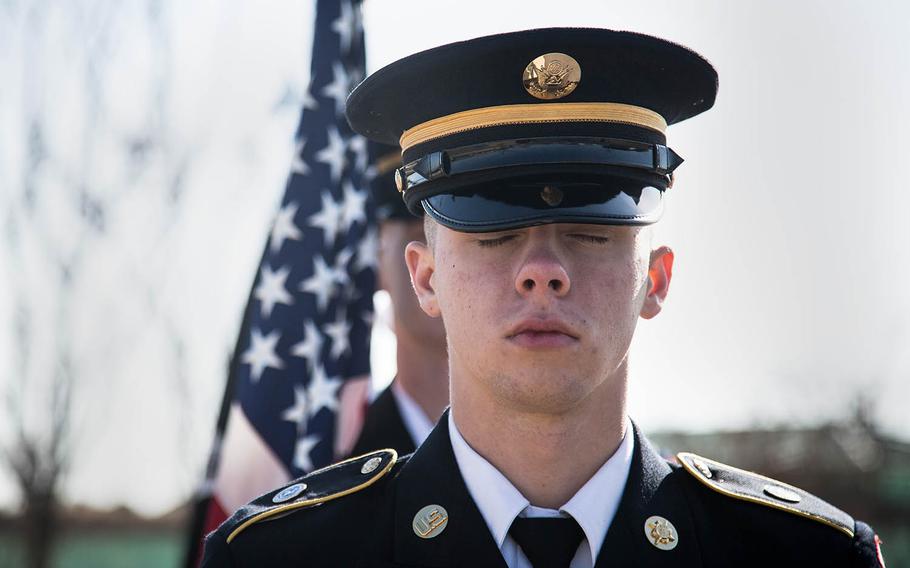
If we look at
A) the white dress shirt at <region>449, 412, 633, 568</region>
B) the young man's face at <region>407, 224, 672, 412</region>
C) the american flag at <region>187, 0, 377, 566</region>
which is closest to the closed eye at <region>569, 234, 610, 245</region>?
the young man's face at <region>407, 224, 672, 412</region>

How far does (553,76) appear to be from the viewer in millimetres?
2891

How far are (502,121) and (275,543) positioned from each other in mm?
1323

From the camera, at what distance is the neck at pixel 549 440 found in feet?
9.06

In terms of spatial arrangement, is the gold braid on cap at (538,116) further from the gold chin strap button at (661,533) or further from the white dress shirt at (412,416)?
the white dress shirt at (412,416)

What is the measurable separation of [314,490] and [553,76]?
1.38 metres

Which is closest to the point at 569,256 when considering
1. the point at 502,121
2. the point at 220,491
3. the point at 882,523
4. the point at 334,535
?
the point at 502,121

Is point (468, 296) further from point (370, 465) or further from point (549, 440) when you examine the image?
point (370, 465)

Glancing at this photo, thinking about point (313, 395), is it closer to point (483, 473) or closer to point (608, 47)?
point (483, 473)

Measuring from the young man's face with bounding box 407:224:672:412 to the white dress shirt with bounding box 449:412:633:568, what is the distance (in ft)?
0.76

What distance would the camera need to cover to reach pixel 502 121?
2918mm

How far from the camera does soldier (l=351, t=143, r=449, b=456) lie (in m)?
4.97

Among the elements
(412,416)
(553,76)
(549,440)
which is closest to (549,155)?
(553,76)

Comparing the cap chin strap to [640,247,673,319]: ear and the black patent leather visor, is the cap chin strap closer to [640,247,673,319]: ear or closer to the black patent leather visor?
the black patent leather visor

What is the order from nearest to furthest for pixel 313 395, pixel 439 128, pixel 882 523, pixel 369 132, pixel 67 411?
pixel 439 128 < pixel 369 132 < pixel 313 395 < pixel 67 411 < pixel 882 523
